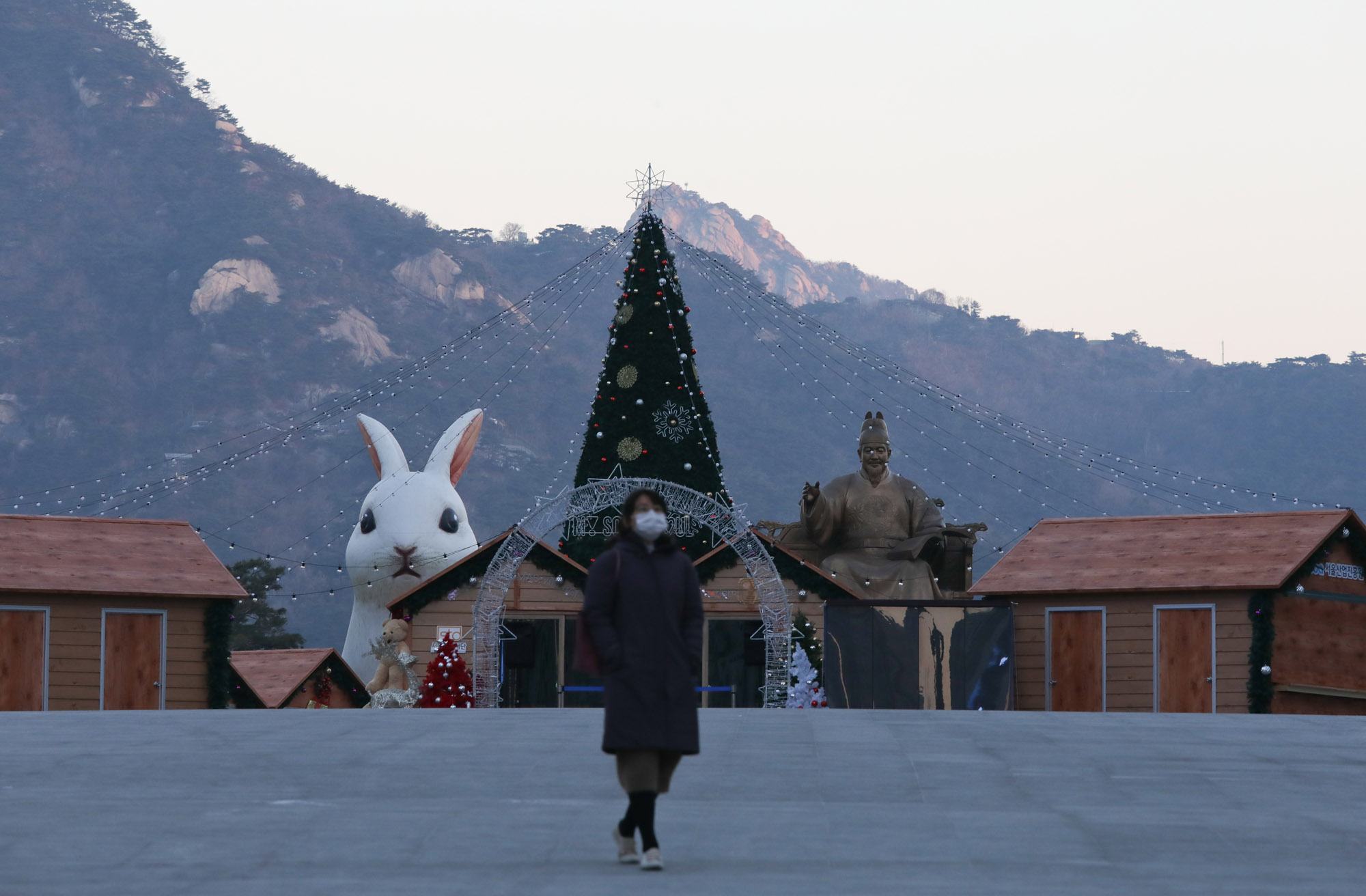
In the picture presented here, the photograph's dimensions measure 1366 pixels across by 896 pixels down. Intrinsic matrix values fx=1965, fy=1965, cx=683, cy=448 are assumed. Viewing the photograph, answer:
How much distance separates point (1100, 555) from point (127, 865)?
19764 mm

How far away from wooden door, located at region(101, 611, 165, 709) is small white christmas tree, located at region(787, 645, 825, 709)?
8.68 metres

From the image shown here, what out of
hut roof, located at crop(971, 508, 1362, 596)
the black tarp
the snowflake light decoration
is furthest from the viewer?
the snowflake light decoration

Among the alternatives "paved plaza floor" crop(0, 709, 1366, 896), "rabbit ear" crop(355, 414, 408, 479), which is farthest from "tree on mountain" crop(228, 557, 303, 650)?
"paved plaza floor" crop(0, 709, 1366, 896)

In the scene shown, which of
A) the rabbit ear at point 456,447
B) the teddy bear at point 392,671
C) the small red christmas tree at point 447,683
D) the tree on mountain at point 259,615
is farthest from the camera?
the tree on mountain at point 259,615

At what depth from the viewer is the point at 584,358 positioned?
123875 mm

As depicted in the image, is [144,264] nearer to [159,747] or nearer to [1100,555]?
[1100,555]

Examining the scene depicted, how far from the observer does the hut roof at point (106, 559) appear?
26234 millimetres

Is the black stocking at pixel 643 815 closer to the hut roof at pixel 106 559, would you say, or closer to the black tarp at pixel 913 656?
the black tarp at pixel 913 656

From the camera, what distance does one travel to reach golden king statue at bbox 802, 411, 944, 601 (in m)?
28.4

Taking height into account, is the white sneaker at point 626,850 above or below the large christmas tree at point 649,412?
below

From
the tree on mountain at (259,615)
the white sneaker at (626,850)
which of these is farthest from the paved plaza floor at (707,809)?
the tree on mountain at (259,615)

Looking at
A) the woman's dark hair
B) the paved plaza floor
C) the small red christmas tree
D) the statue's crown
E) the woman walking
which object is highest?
the statue's crown

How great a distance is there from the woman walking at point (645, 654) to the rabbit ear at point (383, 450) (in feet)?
92.0

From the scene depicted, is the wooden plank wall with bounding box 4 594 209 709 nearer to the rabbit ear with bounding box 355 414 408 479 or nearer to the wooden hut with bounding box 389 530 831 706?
the wooden hut with bounding box 389 530 831 706
